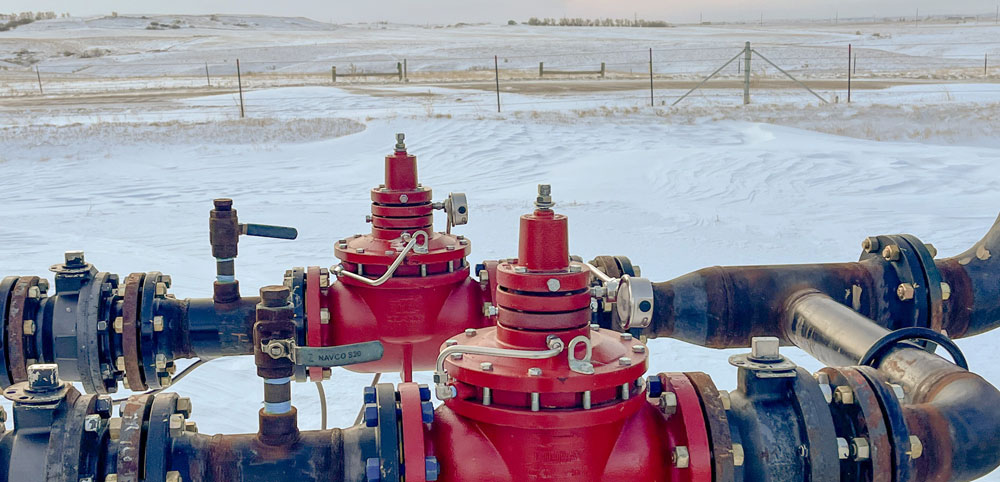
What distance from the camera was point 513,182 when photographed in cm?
914

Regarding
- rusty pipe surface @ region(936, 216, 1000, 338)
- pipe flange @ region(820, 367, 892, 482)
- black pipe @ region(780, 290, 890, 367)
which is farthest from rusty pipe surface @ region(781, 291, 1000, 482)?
rusty pipe surface @ region(936, 216, 1000, 338)

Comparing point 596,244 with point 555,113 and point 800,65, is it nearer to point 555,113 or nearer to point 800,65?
point 555,113

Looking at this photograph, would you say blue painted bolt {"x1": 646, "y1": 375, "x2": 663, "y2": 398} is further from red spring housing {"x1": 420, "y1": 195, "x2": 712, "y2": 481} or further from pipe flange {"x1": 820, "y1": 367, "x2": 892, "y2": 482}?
pipe flange {"x1": 820, "y1": 367, "x2": 892, "y2": 482}

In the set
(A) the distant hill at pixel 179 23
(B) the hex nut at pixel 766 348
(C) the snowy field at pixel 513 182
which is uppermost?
(A) the distant hill at pixel 179 23

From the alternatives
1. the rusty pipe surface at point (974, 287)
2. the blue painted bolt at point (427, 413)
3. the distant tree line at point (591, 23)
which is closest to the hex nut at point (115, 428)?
the blue painted bolt at point (427, 413)

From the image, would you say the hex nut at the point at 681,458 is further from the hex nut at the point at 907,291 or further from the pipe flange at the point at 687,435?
the hex nut at the point at 907,291

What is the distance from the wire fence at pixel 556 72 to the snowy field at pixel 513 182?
13.4 ft

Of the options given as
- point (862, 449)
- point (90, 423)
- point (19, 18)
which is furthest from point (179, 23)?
point (862, 449)

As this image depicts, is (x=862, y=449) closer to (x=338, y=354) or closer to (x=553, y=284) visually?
(x=553, y=284)

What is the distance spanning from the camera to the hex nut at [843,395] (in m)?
1.89

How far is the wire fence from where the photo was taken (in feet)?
66.3

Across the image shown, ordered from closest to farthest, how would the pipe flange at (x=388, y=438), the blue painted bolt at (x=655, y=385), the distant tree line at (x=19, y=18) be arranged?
the pipe flange at (x=388, y=438) → the blue painted bolt at (x=655, y=385) → the distant tree line at (x=19, y=18)

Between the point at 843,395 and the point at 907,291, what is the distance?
1.30 meters

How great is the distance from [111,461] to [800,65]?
30.9 metres
